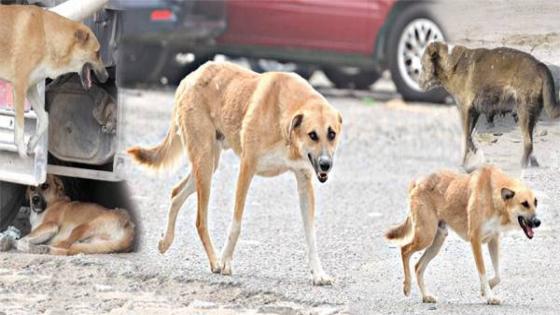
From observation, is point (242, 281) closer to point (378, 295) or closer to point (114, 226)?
point (378, 295)

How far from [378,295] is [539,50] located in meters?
1.22

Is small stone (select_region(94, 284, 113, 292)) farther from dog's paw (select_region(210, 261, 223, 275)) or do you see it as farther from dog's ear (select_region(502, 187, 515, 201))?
dog's ear (select_region(502, 187, 515, 201))

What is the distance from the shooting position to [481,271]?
5781 millimetres

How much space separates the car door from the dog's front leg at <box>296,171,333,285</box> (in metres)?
6.15

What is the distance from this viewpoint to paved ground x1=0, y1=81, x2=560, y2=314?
19.5 feet

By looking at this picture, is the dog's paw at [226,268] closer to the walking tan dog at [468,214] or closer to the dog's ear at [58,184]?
the walking tan dog at [468,214]

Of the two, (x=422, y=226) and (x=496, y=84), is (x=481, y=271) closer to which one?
(x=422, y=226)

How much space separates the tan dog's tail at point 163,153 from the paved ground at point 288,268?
0.43 ft

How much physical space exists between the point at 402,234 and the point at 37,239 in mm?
2251

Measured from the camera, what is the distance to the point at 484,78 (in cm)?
577

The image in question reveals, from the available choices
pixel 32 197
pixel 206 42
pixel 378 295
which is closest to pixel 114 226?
pixel 32 197

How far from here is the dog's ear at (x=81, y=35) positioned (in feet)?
19.1

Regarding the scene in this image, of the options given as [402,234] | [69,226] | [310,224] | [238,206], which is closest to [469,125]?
[402,234]

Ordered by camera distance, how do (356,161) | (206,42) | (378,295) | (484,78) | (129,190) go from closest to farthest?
1. (484,78)
2. (378,295)
3. (129,190)
4. (356,161)
5. (206,42)
